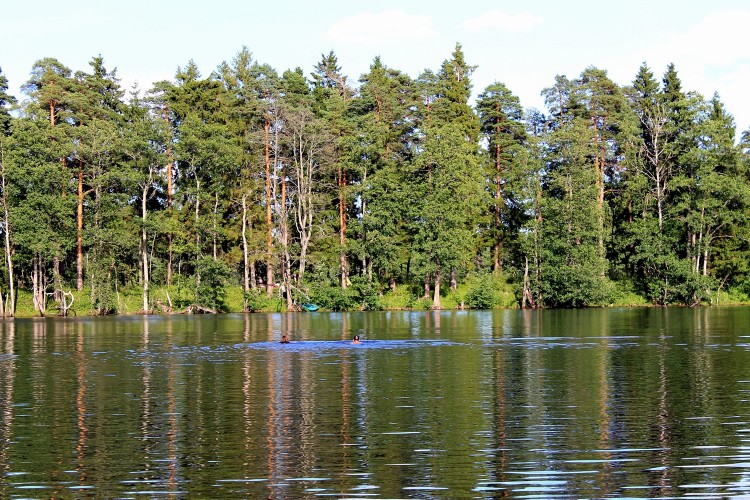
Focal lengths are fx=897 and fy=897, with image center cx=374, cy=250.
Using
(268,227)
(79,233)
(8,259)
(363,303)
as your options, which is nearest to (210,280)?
(268,227)

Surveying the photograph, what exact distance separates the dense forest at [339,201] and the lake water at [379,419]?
44.2m

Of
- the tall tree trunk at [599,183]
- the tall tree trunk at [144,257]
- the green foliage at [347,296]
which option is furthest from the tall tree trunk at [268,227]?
the tall tree trunk at [599,183]

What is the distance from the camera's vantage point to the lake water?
1814 centimetres

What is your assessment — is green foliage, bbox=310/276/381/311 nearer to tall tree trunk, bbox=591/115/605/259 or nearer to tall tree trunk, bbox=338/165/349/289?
tall tree trunk, bbox=338/165/349/289

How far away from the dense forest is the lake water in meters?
44.2

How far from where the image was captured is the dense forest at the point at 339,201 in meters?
93.9

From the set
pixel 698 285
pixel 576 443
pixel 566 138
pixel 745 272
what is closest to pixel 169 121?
pixel 566 138

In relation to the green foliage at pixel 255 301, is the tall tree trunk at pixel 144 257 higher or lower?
higher

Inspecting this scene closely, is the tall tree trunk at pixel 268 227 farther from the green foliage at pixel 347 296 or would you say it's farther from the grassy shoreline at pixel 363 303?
the green foliage at pixel 347 296

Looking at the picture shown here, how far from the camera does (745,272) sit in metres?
105

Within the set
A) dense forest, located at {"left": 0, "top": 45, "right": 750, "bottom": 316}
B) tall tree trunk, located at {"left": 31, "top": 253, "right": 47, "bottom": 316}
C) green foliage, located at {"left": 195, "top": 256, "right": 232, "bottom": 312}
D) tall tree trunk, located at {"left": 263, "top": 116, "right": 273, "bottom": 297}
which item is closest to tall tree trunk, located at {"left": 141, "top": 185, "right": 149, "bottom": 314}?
dense forest, located at {"left": 0, "top": 45, "right": 750, "bottom": 316}

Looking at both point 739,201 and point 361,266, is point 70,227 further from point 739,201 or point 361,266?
point 739,201

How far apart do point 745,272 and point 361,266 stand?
45161 mm

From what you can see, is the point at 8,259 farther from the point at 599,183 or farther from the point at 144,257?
the point at 599,183
